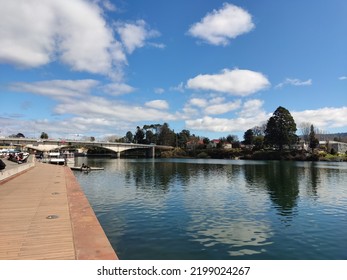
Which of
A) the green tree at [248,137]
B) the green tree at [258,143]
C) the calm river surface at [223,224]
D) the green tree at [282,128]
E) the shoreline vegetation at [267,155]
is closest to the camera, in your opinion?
the calm river surface at [223,224]

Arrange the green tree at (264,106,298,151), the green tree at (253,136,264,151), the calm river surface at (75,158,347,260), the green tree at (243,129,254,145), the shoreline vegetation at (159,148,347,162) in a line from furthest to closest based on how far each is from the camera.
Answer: the green tree at (243,129,254,145) → the green tree at (253,136,264,151) → the green tree at (264,106,298,151) → the shoreline vegetation at (159,148,347,162) → the calm river surface at (75,158,347,260)

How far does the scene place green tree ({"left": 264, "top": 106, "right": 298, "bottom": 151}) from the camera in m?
140

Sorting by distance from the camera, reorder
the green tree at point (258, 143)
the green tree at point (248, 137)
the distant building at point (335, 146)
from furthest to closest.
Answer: the green tree at point (248, 137) → the distant building at point (335, 146) → the green tree at point (258, 143)

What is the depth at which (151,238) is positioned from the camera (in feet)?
55.6

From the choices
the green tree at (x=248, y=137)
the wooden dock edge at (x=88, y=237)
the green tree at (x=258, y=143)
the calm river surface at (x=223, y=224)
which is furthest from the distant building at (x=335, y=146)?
the wooden dock edge at (x=88, y=237)

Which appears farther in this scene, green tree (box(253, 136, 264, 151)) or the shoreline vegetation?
green tree (box(253, 136, 264, 151))

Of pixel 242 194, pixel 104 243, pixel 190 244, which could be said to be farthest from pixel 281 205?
pixel 104 243

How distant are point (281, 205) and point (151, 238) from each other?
51.5ft

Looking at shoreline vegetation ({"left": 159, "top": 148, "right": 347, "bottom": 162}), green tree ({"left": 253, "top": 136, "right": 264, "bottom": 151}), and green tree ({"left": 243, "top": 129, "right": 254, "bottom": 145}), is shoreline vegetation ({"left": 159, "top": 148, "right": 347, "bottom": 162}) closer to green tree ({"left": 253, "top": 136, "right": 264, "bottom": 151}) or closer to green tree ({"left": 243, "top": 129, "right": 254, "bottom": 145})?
green tree ({"left": 253, "top": 136, "right": 264, "bottom": 151})

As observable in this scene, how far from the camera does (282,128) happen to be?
140 metres

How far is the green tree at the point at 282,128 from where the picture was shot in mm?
139625

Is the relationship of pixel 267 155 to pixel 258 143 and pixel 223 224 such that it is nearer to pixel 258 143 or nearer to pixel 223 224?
pixel 258 143

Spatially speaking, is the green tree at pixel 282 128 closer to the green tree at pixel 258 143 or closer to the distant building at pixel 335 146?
the green tree at pixel 258 143

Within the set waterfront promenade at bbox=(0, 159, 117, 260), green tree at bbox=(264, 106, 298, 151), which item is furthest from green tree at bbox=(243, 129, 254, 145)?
waterfront promenade at bbox=(0, 159, 117, 260)
